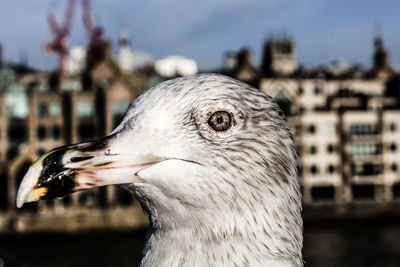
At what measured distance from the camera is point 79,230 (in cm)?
3247

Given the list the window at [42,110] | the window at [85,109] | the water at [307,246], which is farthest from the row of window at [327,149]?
the window at [42,110]

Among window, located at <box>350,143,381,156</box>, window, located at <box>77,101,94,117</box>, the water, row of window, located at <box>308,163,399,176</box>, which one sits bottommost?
the water

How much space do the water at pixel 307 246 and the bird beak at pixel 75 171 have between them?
19363 mm

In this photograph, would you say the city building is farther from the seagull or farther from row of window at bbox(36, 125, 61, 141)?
the seagull

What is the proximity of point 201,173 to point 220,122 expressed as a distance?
0.53 feet

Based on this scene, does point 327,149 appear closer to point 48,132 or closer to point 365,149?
point 365,149

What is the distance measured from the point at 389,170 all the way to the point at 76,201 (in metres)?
21.0

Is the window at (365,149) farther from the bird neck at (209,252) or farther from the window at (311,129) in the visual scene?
the bird neck at (209,252)

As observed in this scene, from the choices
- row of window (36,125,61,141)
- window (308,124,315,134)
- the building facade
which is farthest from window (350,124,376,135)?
row of window (36,125,61,141)

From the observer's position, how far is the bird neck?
1486mm

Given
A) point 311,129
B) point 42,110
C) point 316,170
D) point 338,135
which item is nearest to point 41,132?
point 42,110

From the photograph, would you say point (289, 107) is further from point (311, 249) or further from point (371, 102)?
point (311, 249)

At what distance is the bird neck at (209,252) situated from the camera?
1486mm

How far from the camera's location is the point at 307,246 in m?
27.4
